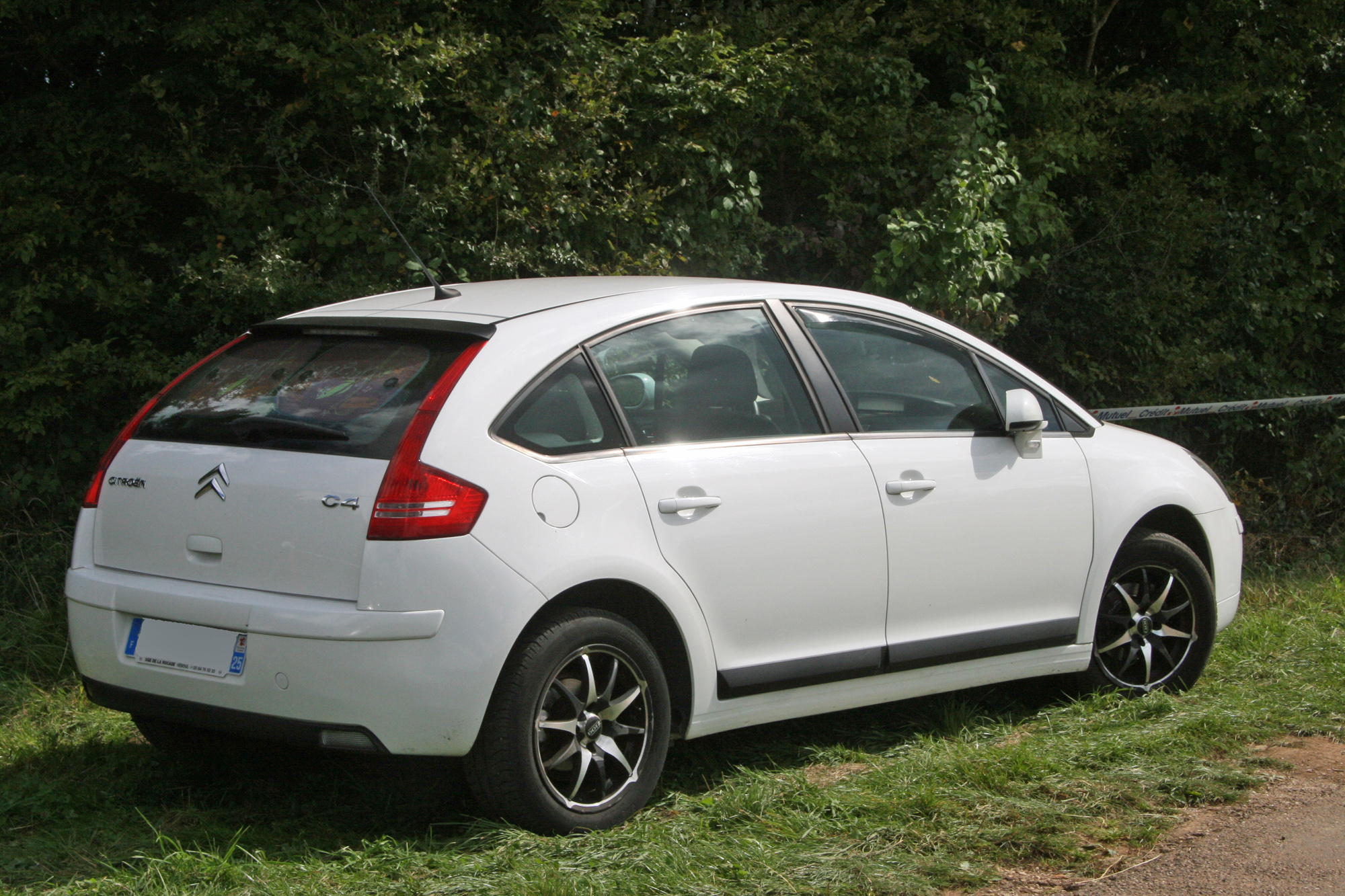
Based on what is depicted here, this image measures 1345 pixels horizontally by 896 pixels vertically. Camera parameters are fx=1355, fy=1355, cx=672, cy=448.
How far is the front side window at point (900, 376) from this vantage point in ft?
15.6

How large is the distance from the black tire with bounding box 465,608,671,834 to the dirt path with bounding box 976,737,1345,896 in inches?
42.0

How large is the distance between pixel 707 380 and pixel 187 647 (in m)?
1.76

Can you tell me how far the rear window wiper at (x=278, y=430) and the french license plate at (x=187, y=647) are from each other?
1.84 feet

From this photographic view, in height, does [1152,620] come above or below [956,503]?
below

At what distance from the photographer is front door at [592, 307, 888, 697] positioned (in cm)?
409

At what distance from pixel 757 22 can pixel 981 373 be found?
4332mm

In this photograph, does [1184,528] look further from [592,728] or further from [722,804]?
[592,728]

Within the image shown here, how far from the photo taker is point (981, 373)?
510cm

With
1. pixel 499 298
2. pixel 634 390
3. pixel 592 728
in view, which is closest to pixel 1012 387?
pixel 634 390

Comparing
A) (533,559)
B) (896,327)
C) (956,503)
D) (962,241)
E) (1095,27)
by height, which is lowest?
(533,559)

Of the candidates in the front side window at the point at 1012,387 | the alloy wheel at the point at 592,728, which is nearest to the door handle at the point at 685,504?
Answer: the alloy wheel at the point at 592,728

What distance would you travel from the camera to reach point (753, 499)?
4199mm

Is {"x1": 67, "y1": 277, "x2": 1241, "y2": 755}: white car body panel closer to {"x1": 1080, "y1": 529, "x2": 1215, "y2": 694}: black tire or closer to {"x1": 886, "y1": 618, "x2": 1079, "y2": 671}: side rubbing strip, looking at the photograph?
{"x1": 886, "y1": 618, "x2": 1079, "y2": 671}: side rubbing strip

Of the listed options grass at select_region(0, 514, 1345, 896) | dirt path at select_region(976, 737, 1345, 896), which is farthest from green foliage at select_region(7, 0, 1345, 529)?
dirt path at select_region(976, 737, 1345, 896)
